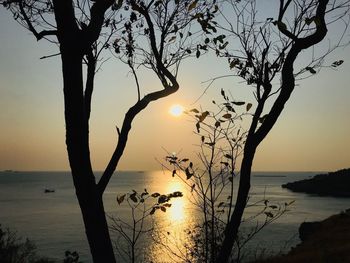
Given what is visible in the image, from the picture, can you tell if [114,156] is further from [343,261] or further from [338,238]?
[338,238]

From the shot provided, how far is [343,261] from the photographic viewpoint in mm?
16672

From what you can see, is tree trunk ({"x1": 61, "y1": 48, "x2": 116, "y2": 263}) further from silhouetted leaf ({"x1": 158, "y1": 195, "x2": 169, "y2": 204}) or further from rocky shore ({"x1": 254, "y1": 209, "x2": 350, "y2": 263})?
rocky shore ({"x1": 254, "y1": 209, "x2": 350, "y2": 263})

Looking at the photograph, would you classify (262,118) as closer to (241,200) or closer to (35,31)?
(241,200)

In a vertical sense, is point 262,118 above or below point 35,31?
below

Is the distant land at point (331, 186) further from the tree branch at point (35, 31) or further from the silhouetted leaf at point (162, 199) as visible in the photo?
the tree branch at point (35, 31)

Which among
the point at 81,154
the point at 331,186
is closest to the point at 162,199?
the point at 81,154

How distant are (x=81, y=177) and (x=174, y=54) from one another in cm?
322

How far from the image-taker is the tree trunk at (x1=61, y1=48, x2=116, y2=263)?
408cm

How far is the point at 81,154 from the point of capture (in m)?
4.13

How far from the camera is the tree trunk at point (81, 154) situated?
4.08 metres

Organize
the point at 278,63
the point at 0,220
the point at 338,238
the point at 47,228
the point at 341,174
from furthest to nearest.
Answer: the point at 341,174, the point at 0,220, the point at 47,228, the point at 338,238, the point at 278,63

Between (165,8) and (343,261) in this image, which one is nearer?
(165,8)

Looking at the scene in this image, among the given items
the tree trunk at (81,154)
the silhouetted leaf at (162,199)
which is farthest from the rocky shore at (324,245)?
the tree trunk at (81,154)

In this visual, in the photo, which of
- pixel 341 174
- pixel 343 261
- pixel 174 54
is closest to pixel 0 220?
pixel 343 261
